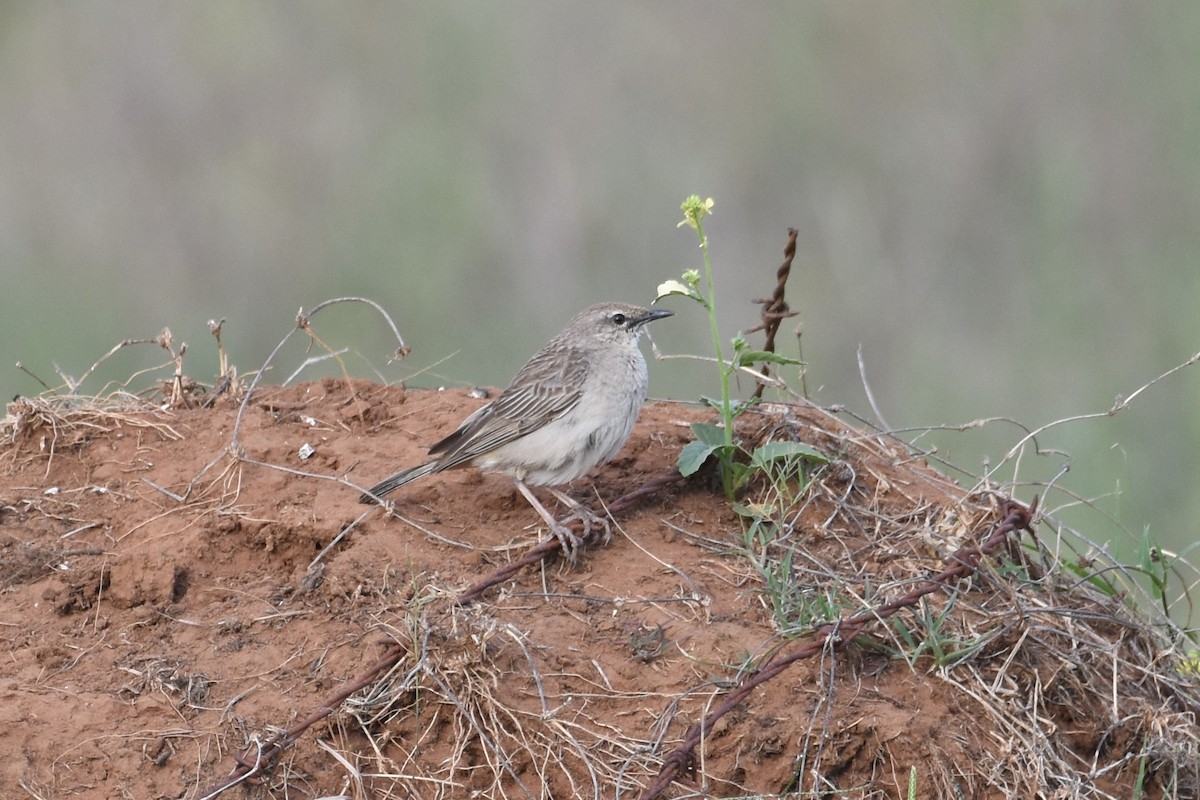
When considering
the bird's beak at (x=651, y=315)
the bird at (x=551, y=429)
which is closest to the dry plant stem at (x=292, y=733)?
the bird at (x=551, y=429)

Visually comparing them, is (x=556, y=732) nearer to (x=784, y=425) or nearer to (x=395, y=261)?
(x=784, y=425)

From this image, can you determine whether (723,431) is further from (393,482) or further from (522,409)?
(393,482)

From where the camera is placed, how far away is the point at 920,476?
19.2ft

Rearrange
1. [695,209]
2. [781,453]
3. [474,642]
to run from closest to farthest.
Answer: [474,642]
[695,209]
[781,453]

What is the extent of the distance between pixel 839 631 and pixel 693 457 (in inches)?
44.5

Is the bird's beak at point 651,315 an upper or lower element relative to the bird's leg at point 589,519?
upper

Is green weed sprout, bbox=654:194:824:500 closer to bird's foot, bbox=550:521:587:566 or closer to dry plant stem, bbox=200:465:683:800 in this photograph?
bird's foot, bbox=550:521:587:566

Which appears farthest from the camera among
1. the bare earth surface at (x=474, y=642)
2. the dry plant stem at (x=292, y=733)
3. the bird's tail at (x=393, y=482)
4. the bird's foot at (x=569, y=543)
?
the bird's tail at (x=393, y=482)

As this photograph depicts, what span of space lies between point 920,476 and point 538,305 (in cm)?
422

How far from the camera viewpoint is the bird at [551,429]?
573 centimetres

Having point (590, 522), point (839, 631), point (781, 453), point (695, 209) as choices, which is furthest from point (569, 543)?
point (695, 209)

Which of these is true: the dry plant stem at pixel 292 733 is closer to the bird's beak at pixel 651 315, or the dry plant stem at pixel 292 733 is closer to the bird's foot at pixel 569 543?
the bird's foot at pixel 569 543

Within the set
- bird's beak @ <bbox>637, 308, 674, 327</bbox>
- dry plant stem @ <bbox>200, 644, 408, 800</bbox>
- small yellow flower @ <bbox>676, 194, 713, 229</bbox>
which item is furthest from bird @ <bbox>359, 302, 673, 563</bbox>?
dry plant stem @ <bbox>200, 644, 408, 800</bbox>

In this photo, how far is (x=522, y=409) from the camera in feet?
19.5
